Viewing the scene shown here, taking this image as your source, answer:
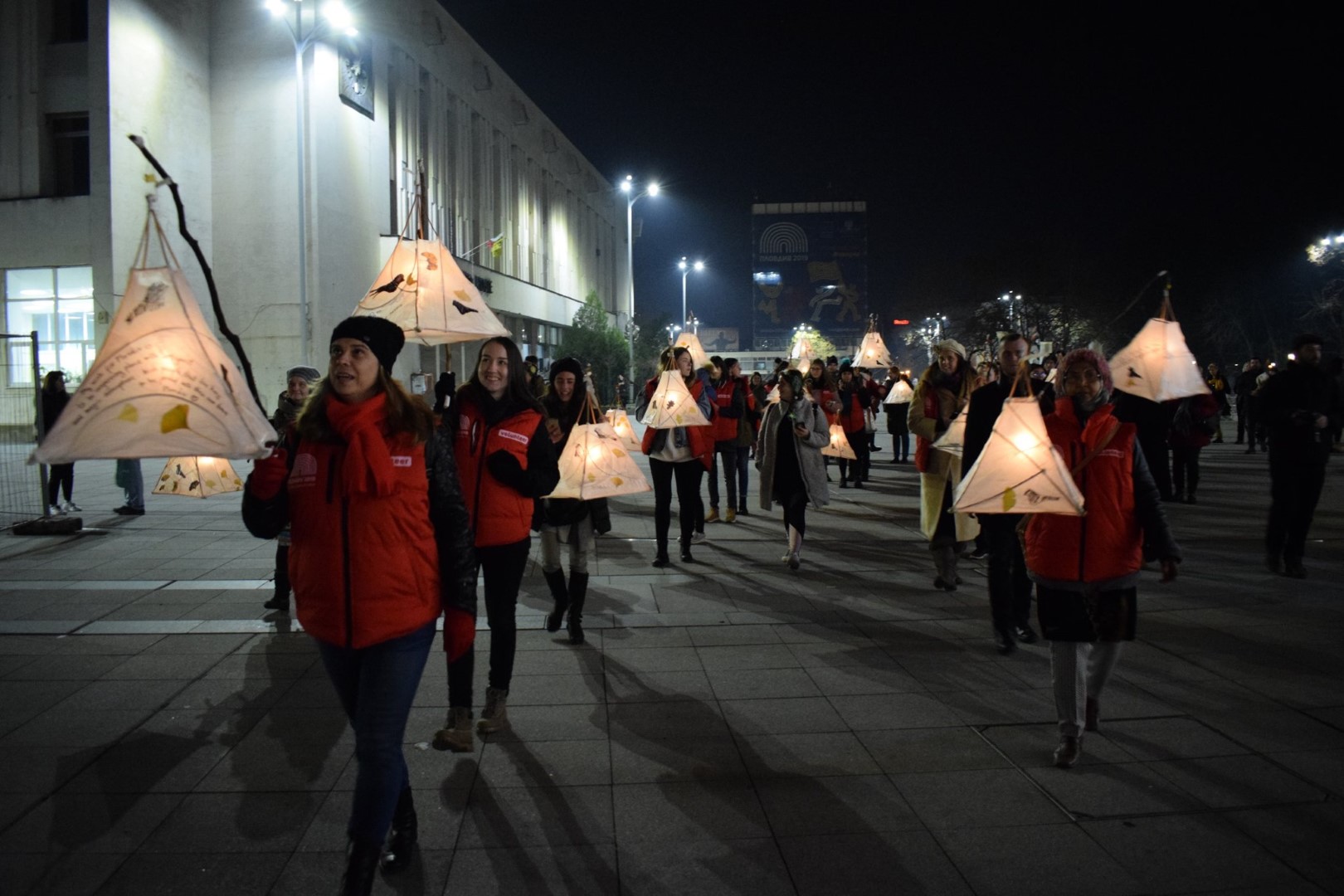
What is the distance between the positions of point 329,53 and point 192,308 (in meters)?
31.5

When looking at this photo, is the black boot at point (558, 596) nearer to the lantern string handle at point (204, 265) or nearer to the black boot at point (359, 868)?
the lantern string handle at point (204, 265)

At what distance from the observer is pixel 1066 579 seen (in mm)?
4344

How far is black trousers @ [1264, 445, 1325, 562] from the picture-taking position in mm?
8109

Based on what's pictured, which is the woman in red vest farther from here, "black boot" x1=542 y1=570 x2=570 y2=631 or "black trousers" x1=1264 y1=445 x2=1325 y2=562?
"black trousers" x1=1264 y1=445 x2=1325 y2=562

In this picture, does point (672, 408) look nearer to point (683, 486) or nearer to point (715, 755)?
point (683, 486)

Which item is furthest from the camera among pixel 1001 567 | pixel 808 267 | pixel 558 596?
pixel 808 267

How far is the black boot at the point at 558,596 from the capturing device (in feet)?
20.4

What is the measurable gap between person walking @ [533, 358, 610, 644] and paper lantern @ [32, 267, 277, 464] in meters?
Answer: 2.58

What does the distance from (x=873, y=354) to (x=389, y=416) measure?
1523cm

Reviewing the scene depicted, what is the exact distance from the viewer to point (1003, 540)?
602 centimetres

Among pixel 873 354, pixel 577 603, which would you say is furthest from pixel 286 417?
pixel 873 354

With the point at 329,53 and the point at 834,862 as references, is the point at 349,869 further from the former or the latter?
the point at 329,53

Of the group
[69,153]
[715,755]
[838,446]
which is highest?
[69,153]

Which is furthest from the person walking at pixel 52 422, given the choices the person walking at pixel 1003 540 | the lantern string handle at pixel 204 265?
the person walking at pixel 1003 540
